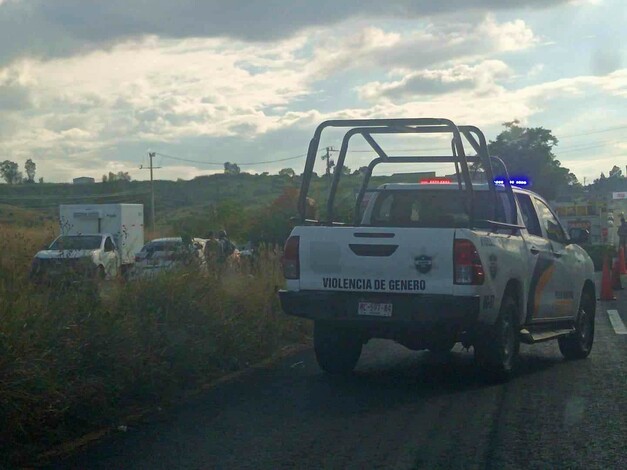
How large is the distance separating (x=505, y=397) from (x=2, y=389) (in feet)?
15.0

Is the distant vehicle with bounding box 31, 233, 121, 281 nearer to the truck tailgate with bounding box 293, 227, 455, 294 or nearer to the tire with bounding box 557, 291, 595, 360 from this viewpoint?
the truck tailgate with bounding box 293, 227, 455, 294

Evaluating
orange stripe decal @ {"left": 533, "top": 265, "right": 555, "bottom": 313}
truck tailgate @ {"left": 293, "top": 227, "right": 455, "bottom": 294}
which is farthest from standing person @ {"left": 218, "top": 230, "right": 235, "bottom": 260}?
orange stripe decal @ {"left": 533, "top": 265, "right": 555, "bottom": 313}

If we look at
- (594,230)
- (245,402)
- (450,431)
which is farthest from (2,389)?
(594,230)

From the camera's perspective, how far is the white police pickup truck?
30.5ft

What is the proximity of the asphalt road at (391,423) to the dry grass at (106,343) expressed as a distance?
43 centimetres

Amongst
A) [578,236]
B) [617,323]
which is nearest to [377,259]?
[578,236]

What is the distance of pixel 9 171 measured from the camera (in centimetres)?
7244

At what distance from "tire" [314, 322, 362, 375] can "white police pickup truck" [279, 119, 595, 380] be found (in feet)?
0.04

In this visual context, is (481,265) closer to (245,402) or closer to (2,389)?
(245,402)

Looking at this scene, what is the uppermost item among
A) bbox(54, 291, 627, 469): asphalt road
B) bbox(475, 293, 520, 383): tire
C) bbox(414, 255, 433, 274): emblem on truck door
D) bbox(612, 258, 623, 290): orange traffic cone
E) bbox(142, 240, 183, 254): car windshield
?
bbox(414, 255, 433, 274): emblem on truck door

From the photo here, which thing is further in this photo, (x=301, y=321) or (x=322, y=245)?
(x=301, y=321)

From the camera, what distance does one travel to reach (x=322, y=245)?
9852 millimetres

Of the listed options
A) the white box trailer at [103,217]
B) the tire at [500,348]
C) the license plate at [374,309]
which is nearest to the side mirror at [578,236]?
the tire at [500,348]

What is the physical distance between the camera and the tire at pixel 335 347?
34.2 ft
